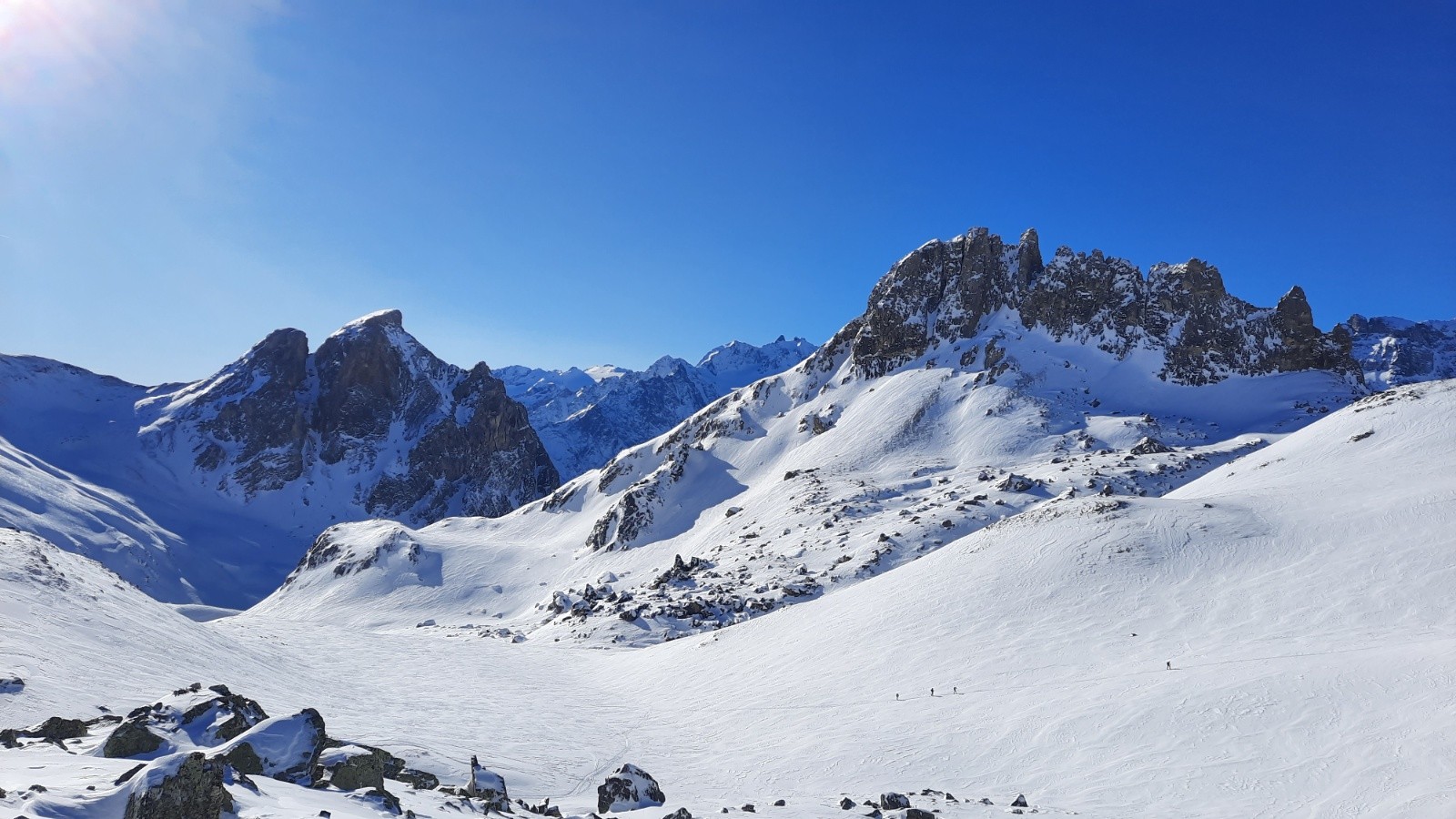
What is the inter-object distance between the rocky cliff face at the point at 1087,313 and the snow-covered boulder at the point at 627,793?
8962cm

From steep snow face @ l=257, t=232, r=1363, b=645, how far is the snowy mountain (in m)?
60.2

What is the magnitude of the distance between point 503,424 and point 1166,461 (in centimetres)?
15077

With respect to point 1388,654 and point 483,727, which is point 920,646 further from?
point 483,727

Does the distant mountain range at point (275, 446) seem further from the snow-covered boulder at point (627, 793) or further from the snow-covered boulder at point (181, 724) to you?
the snow-covered boulder at point (627, 793)

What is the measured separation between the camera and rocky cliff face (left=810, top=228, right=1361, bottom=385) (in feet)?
294

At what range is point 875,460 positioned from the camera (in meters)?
80.2

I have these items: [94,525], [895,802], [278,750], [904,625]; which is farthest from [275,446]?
[895,802]

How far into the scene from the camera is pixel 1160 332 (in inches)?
3738

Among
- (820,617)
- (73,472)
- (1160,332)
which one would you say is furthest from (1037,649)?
(73,472)

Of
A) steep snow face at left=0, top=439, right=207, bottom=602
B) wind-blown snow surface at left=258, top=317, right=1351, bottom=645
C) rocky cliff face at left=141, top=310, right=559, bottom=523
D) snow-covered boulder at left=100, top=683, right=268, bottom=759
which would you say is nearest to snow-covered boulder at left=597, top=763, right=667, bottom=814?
snow-covered boulder at left=100, top=683, right=268, bottom=759

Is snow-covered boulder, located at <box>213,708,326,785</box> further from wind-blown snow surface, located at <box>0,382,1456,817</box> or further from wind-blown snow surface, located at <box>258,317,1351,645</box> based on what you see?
wind-blown snow surface, located at <box>258,317,1351,645</box>

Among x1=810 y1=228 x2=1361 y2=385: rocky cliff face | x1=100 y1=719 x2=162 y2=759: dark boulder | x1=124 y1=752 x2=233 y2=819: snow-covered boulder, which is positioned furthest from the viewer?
x1=810 y1=228 x2=1361 y2=385: rocky cliff face

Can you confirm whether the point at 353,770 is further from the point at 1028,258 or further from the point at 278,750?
the point at 1028,258

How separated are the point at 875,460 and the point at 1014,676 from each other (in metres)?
57.1
